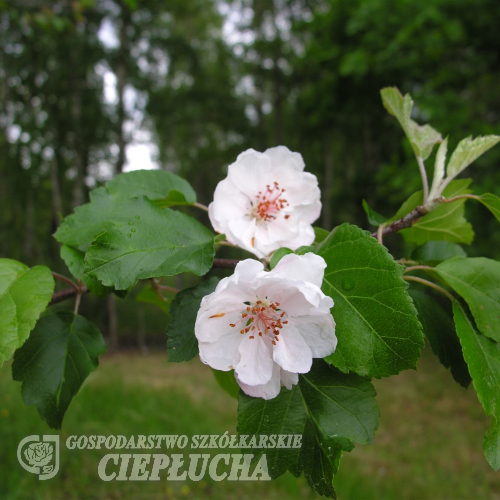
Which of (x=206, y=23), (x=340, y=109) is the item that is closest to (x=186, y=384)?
(x=340, y=109)

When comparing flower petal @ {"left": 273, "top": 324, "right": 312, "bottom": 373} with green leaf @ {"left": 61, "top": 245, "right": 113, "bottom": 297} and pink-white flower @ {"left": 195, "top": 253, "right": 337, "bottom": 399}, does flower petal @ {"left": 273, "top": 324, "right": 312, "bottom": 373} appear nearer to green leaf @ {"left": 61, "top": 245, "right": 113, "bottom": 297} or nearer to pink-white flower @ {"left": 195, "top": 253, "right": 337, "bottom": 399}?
pink-white flower @ {"left": 195, "top": 253, "right": 337, "bottom": 399}

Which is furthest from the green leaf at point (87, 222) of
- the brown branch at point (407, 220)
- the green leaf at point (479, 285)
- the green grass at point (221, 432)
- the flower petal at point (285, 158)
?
the green grass at point (221, 432)

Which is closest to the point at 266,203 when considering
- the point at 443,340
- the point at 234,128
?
the point at 443,340

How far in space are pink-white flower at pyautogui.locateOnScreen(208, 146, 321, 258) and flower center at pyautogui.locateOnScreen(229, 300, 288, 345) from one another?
118mm

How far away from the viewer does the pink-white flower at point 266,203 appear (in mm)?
901

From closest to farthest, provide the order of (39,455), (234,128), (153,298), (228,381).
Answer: (228,381)
(153,298)
(39,455)
(234,128)

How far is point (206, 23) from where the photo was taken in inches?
643

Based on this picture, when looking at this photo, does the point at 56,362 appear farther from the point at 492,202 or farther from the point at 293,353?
the point at 492,202

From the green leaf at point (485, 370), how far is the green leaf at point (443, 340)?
0.27ft

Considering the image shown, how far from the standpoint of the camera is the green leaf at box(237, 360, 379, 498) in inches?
28.7

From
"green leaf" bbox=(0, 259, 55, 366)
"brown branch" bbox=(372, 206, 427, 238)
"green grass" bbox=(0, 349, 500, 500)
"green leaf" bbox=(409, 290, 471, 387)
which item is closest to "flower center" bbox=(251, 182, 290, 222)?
"brown branch" bbox=(372, 206, 427, 238)

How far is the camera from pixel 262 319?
792mm

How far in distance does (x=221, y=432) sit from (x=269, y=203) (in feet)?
15.5

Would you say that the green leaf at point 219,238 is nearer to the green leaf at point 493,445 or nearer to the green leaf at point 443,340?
the green leaf at point 443,340
